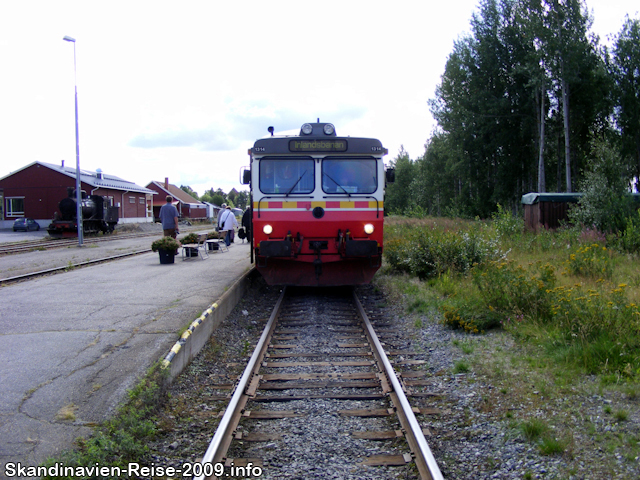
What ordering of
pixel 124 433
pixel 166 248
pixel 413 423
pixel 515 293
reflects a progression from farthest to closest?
pixel 166 248 → pixel 515 293 → pixel 413 423 → pixel 124 433

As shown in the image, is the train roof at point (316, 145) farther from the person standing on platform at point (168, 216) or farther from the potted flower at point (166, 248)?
the person standing on platform at point (168, 216)

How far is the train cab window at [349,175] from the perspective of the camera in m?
9.50

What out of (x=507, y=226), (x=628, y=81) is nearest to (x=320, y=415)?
(x=507, y=226)

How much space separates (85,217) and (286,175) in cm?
2620

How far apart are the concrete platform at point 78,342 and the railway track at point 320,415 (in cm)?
104

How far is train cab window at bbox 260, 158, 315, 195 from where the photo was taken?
31.1 ft

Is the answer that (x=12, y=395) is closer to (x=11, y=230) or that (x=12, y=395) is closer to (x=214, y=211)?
(x=11, y=230)

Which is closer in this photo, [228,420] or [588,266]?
[228,420]

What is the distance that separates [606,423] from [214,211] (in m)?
84.3

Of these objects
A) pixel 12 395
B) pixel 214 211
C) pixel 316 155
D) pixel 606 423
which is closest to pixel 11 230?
pixel 316 155

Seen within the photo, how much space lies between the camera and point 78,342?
5.90 meters

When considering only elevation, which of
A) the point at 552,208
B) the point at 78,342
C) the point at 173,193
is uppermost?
the point at 173,193

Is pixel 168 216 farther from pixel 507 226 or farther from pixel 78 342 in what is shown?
pixel 507 226

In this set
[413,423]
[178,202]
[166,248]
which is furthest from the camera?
[178,202]
